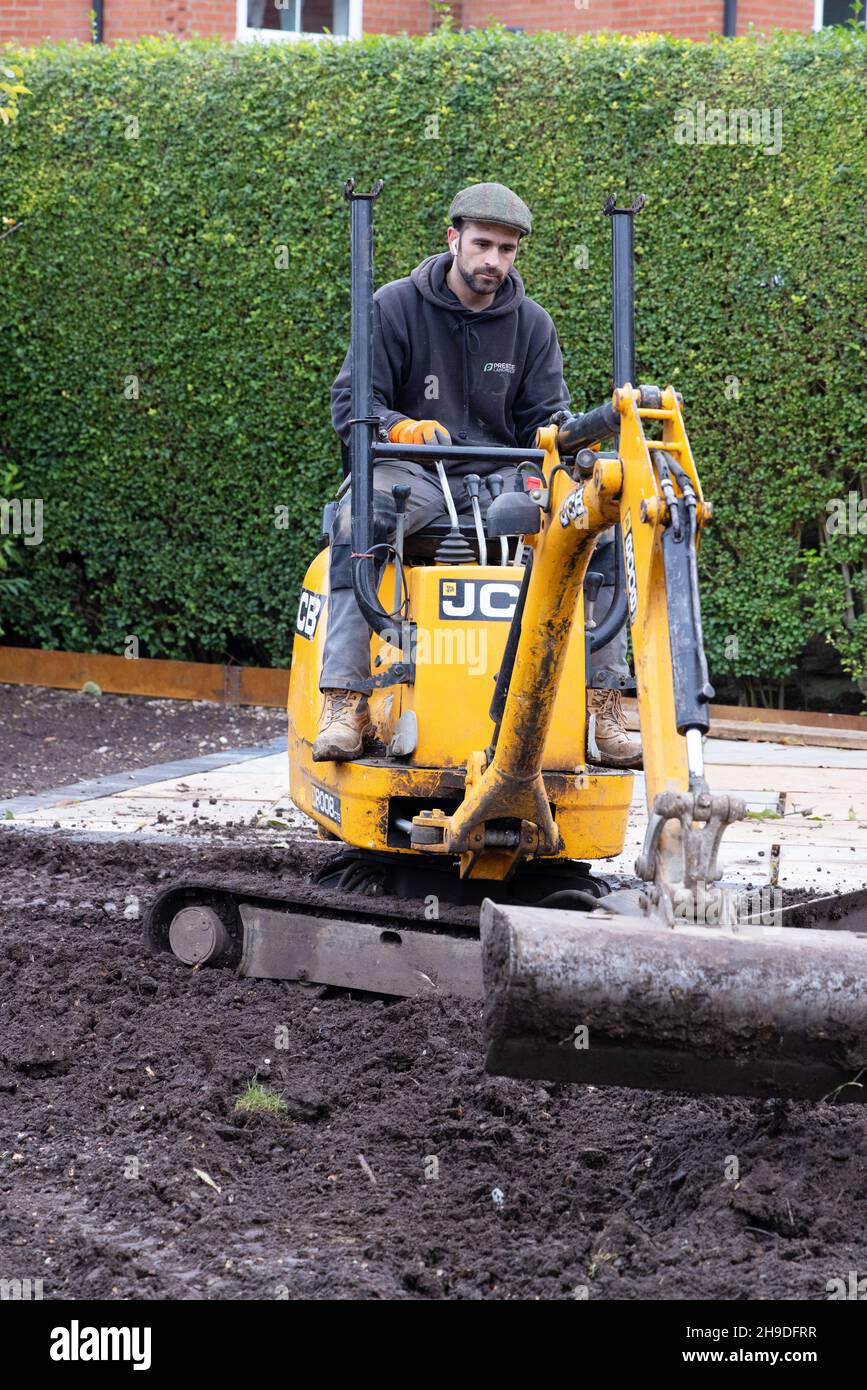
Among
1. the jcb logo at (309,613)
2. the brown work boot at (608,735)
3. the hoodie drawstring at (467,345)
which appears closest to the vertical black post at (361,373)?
the hoodie drawstring at (467,345)

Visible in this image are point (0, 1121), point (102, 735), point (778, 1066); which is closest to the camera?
point (778, 1066)

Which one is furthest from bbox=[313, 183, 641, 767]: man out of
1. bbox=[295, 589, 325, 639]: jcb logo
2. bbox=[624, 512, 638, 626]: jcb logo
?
bbox=[624, 512, 638, 626]: jcb logo

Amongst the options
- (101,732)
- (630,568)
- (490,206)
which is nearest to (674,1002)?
(630,568)

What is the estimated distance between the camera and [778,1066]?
279 cm

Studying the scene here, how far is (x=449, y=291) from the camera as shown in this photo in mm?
5078

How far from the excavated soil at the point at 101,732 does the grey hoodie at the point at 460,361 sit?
11.8ft

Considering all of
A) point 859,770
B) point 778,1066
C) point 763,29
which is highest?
point 763,29

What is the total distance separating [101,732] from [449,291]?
17.0ft

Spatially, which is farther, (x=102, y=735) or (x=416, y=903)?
(x=102, y=735)
